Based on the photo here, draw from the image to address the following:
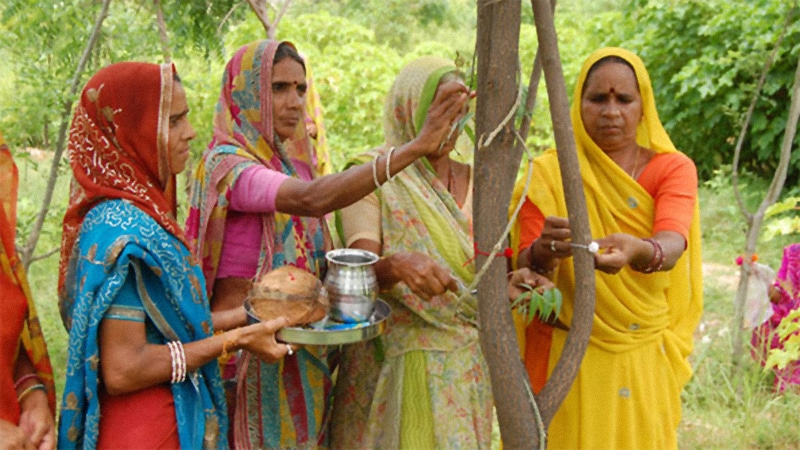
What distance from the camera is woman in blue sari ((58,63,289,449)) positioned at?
5.74ft

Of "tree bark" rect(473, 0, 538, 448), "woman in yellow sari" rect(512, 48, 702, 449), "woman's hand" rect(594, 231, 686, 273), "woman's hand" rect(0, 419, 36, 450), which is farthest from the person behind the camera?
"woman in yellow sari" rect(512, 48, 702, 449)

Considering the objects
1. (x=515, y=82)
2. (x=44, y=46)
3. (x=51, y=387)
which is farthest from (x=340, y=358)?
(x=44, y=46)

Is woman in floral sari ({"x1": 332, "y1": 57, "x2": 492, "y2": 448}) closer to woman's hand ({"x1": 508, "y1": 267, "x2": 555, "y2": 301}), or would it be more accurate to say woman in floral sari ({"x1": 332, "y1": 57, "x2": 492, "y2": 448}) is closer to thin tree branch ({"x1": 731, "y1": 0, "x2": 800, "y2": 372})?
woman's hand ({"x1": 508, "y1": 267, "x2": 555, "y2": 301})

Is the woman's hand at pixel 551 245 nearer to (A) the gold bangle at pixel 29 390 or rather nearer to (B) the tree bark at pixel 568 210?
(B) the tree bark at pixel 568 210

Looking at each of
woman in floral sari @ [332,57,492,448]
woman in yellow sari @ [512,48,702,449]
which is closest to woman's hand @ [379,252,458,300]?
woman in floral sari @ [332,57,492,448]

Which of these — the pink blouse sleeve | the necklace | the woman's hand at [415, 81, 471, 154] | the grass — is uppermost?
the woman's hand at [415, 81, 471, 154]

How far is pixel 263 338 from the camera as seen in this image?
6.19 ft

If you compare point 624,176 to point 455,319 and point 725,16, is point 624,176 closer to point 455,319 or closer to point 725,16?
point 455,319

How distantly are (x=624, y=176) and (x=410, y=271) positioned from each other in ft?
2.41

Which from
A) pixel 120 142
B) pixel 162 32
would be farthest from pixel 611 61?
pixel 162 32

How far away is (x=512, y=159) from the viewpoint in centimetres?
157

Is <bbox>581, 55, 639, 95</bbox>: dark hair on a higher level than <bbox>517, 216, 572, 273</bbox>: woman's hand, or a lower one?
higher

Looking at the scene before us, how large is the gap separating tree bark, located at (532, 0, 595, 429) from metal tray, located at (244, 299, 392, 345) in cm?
51

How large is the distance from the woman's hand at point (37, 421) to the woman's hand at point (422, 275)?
39.3 inches
